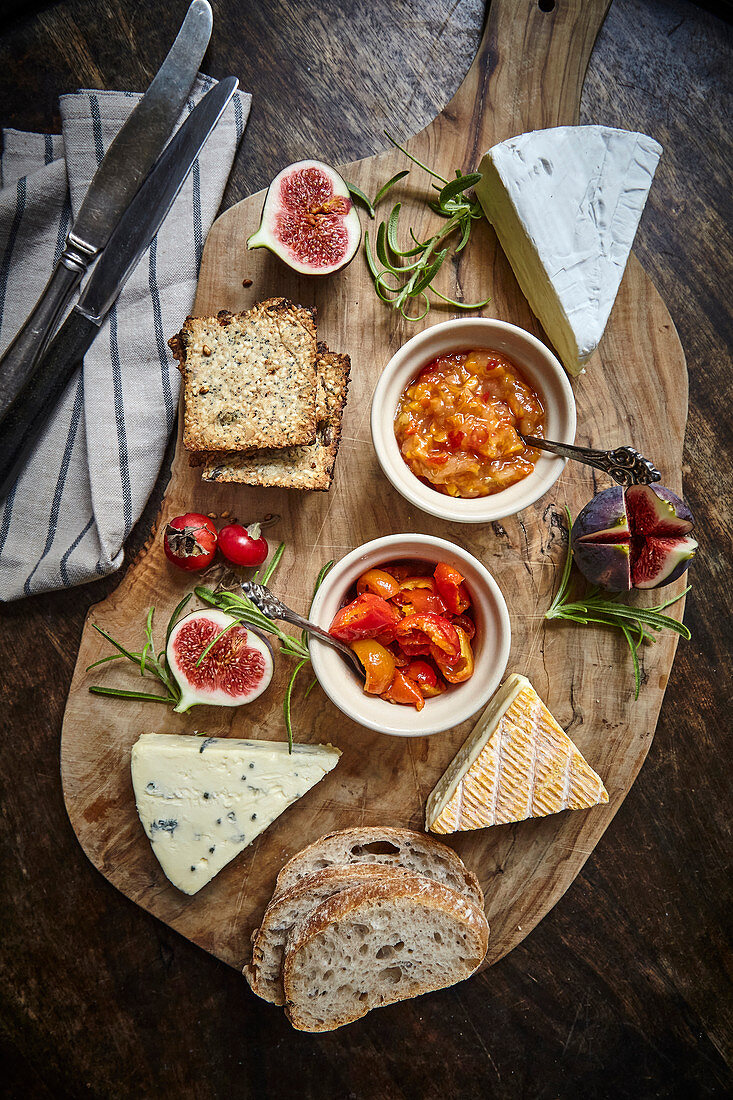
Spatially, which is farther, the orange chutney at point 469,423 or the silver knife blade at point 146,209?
the silver knife blade at point 146,209

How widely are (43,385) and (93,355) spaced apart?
0.23 meters

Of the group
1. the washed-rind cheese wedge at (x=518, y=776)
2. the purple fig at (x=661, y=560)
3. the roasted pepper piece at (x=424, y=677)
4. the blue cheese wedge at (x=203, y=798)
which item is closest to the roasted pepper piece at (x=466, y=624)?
the roasted pepper piece at (x=424, y=677)

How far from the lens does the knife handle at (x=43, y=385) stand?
2619mm

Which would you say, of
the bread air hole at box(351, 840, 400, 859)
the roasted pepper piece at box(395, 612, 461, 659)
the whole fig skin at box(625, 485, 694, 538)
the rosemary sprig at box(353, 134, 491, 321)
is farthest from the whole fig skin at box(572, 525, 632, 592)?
the bread air hole at box(351, 840, 400, 859)

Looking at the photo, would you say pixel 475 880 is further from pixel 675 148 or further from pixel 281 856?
pixel 675 148

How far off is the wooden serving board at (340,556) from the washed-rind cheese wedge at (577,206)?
0.23 metres

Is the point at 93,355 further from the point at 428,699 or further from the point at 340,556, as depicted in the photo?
the point at 428,699

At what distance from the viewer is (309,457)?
8.23ft

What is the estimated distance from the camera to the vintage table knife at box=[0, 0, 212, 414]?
8.43 feet

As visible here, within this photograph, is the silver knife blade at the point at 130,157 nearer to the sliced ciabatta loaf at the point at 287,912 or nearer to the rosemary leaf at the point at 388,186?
the rosemary leaf at the point at 388,186

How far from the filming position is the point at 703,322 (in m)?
2.84

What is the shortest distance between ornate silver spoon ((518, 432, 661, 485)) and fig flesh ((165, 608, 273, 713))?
1.34 m

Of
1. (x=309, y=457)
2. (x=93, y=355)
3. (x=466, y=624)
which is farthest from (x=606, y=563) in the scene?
(x=93, y=355)

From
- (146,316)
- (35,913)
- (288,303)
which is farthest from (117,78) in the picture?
(35,913)
